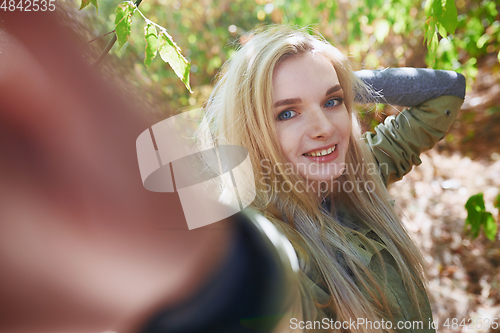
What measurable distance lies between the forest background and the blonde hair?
286mm

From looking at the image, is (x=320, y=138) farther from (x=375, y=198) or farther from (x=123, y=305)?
(x=123, y=305)

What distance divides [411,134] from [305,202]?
84 centimetres

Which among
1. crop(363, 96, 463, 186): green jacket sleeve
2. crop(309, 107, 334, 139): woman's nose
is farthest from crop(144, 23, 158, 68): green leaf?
crop(363, 96, 463, 186): green jacket sleeve

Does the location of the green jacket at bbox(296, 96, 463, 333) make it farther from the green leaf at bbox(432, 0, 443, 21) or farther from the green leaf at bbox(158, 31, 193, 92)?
the green leaf at bbox(158, 31, 193, 92)

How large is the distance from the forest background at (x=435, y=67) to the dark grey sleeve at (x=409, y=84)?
11 centimetres

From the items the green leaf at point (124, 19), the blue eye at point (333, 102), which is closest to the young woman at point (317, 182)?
the blue eye at point (333, 102)

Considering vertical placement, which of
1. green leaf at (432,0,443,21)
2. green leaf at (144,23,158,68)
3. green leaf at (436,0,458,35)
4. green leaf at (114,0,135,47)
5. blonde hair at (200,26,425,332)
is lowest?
blonde hair at (200,26,425,332)

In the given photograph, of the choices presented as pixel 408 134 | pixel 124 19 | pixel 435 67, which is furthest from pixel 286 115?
pixel 435 67

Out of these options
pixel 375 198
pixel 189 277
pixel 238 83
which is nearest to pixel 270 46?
pixel 238 83

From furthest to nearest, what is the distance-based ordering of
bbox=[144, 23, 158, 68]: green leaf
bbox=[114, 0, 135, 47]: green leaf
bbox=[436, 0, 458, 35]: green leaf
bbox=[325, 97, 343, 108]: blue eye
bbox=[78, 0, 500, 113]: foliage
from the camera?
bbox=[78, 0, 500, 113]: foliage < bbox=[325, 97, 343, 108]: blue eye < bbox=[436, 0, 458, 35]: green leaf < bbox=[144, 23, 158, 68]: green leaf < bbox=[114, 0, 135, 47]: green leaf

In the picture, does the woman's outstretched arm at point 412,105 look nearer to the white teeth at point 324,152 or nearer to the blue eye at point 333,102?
the blue eye at point 333,102

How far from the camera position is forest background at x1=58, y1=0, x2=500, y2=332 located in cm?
278

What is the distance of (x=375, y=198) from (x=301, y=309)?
900mm

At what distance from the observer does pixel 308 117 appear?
4.31ft
